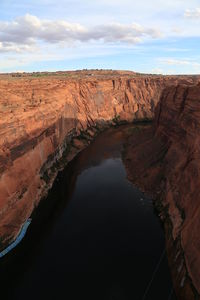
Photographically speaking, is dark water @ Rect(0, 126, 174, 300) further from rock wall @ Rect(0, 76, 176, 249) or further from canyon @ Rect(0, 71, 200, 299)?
rock wall @ Rect(0, 76, 176, 249)

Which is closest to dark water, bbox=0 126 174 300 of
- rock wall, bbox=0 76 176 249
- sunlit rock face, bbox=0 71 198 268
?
sunlit rock face, bbox=0 71 198 268

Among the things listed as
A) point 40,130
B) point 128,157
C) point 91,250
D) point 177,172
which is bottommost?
point 91,250

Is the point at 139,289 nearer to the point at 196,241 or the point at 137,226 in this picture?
the point at 196,241

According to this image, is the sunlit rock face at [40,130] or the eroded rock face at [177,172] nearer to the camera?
the eroded rock face at [177,172]

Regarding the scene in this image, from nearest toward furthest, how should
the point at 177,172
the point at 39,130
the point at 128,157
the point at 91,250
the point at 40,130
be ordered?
the point at 91,250
the point at 177,172
the point at 39,130
the point at 40,130
the point at 128,157

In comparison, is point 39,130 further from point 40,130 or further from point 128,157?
point 128,157

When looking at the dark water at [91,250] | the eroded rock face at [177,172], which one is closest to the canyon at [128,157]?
the eroded rock face at [177,172]

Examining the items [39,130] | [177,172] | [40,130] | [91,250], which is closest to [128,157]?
[177,172]

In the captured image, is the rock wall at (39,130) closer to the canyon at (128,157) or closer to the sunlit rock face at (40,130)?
the sunlit rock face at (40,130)
